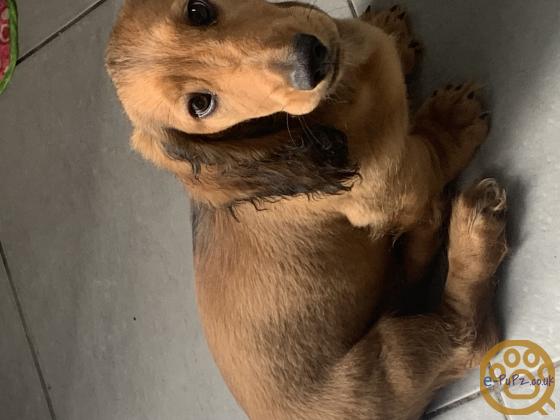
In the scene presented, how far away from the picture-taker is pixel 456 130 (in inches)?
81.8

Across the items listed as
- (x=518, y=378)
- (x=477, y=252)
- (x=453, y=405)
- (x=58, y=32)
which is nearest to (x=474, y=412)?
(x=453, y=405)

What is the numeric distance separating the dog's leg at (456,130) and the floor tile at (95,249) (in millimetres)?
1047

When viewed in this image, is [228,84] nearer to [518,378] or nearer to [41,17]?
[518,378]

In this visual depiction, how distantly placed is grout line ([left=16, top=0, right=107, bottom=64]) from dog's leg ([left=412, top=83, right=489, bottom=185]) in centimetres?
159

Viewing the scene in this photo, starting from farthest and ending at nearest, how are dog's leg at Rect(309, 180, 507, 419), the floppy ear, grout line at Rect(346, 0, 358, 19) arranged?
grout line at Rect(346, 0, 358, 19) < dog's leg at Rect(309, 180, 507, 419) < the floppy ear

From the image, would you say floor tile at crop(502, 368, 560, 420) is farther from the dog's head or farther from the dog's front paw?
the dog's head

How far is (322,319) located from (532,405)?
0.71 meters

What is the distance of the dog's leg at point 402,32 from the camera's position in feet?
7.13

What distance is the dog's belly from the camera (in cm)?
186

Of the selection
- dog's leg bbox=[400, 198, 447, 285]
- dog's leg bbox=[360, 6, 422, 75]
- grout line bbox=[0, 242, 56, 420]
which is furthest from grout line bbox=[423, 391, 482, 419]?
grout line bbox=[0, 242, 56, 420]

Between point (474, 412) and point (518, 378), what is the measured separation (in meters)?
0.18

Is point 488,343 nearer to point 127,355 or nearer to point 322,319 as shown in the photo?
point 322,319

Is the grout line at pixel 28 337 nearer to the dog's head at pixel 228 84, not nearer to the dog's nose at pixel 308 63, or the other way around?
the dog's head at pixel 228 84

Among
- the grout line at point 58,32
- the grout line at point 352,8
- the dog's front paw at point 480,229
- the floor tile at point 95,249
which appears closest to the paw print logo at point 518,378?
the dog's front paw at point 480,229
